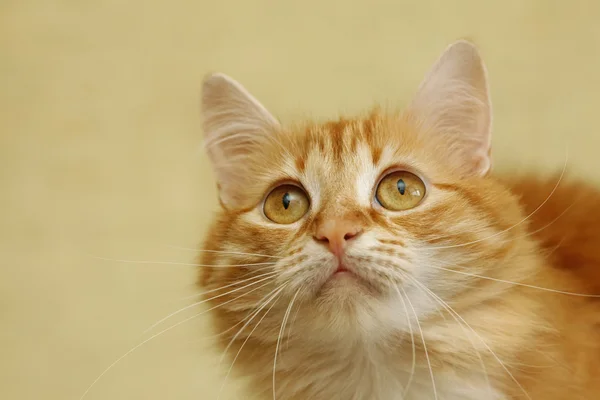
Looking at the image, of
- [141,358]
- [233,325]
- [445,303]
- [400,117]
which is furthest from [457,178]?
[141,358]

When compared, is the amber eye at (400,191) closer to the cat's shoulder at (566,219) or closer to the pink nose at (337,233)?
the pink nose at (337,233)

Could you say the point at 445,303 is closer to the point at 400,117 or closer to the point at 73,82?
the point at 400,117

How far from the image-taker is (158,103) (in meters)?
1.76

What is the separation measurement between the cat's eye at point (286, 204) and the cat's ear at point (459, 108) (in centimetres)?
31

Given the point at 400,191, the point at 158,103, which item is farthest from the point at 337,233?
the point at 158,103

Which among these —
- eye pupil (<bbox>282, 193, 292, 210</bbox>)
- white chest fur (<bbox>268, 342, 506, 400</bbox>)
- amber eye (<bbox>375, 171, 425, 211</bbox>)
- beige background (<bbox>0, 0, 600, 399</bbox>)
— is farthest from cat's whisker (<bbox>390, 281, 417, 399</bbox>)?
beige background (<bbox>0, 0, 600, 399</bbox>)

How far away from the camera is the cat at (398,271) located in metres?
0.90

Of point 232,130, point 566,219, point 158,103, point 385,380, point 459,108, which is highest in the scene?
point 158,103

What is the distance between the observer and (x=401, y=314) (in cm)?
90

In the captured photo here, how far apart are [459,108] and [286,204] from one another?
43cm

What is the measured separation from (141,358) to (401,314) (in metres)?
0.98

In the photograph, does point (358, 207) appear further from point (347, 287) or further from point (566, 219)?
point (566, 219)

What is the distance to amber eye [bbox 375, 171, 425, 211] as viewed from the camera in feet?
3.30

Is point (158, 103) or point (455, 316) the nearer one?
point (455, 316)
